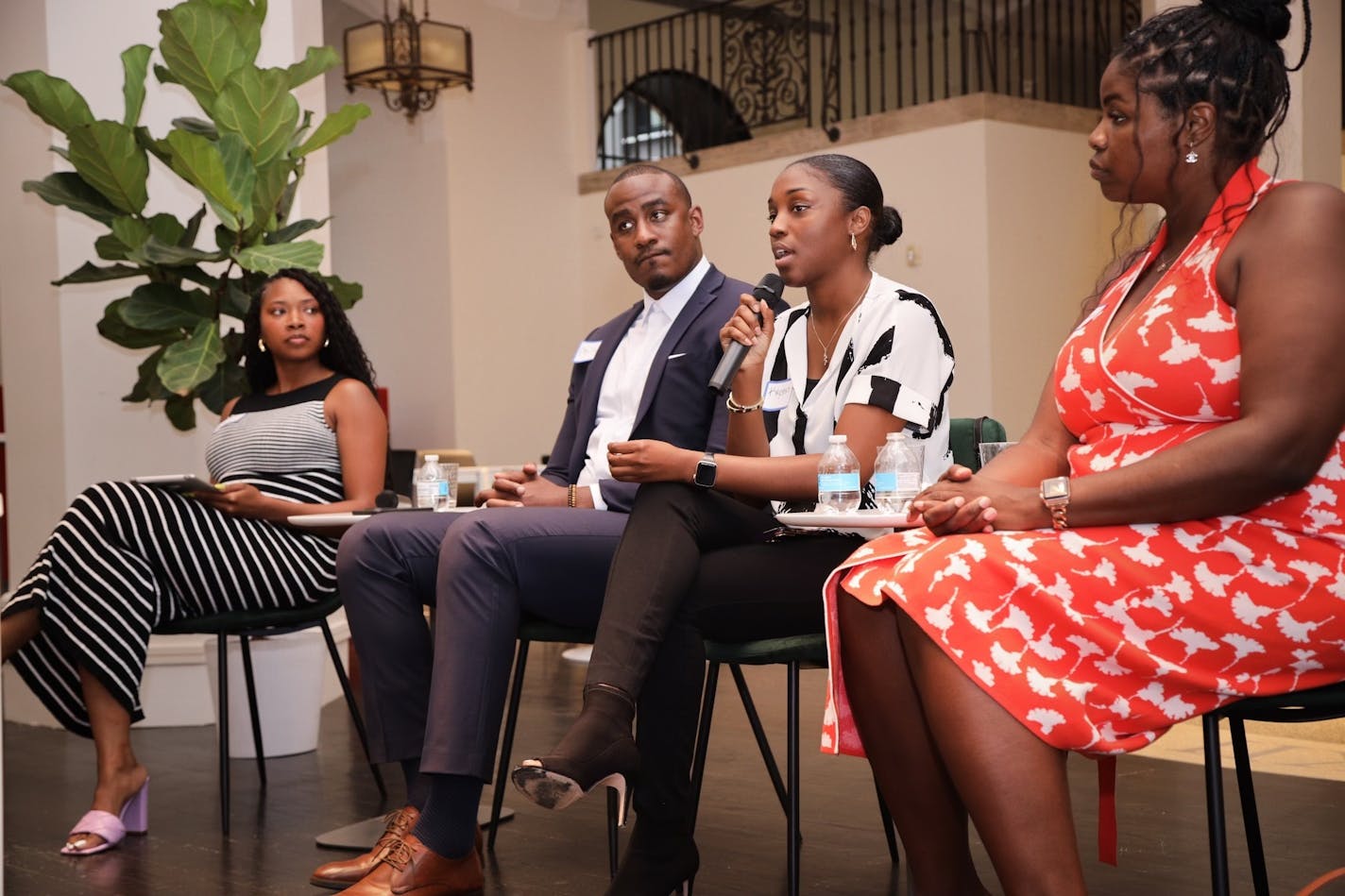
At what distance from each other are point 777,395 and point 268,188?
2094 mm

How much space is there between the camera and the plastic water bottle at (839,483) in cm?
219

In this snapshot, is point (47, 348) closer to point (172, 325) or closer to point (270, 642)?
point (172, 325)

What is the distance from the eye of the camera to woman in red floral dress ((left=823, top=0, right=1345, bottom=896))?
1.71 metres

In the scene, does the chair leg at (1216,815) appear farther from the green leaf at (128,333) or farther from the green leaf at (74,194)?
the green leaf at (74,194)

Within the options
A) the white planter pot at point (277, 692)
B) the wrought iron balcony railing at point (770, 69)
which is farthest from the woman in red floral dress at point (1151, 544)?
the wrought iron balcony railing at point (770, 69)

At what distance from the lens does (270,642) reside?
403cm

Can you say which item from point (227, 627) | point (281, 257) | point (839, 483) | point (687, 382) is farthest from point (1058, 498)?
point (281, 257)

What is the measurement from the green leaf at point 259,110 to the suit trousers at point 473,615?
1.85 m

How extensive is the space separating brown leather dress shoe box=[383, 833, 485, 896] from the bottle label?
93 cm

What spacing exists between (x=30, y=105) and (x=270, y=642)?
1.65 m

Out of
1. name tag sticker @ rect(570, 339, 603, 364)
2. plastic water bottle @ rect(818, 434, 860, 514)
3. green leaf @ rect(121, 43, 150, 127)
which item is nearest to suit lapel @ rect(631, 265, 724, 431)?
name tag sticker @ rect(570, 339, 603, 364)

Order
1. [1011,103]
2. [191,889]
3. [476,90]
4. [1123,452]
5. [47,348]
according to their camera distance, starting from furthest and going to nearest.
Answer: [476,90] → [1011,103] → [47,348] → [191,889] → [1123,452]

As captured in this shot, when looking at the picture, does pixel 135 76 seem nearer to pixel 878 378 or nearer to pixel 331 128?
pixel 331 128

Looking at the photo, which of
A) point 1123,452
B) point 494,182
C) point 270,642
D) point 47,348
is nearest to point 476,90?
point 494,182
